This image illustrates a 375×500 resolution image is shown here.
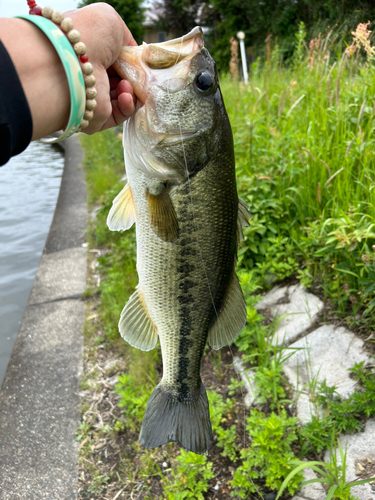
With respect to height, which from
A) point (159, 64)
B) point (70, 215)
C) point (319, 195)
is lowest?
point (70, 215)

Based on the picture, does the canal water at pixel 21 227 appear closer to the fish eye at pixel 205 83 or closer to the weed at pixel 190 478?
the weed at pixel 190 478

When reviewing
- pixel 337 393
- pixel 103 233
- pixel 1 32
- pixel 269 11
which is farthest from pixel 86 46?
pixel 269 11

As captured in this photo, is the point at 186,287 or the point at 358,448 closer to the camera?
the point at 186,287

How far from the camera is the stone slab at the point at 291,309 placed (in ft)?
9.21

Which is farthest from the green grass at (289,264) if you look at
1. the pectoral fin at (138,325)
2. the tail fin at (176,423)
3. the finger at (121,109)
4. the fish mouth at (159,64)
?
the finger at (121,109)

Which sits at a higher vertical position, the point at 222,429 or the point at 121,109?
the point at 121,109

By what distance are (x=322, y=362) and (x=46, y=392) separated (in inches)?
84.9

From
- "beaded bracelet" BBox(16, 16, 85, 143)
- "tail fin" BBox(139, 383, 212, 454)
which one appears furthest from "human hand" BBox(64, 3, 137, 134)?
"tail fin" BBox(139, 383, 212, 454)

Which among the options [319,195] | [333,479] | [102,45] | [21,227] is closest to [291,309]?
[319,195]

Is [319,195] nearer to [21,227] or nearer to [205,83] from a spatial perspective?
[205,83]

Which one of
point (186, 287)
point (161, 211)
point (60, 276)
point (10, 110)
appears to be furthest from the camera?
point (60, 276)

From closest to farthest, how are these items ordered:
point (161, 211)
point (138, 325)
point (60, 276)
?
point (161, 211) < point (138, 325) < point (60, 276)

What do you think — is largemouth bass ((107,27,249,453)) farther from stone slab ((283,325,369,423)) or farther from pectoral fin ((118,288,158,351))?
stone slab ((283,325,369,423))

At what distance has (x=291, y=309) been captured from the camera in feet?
9.71
